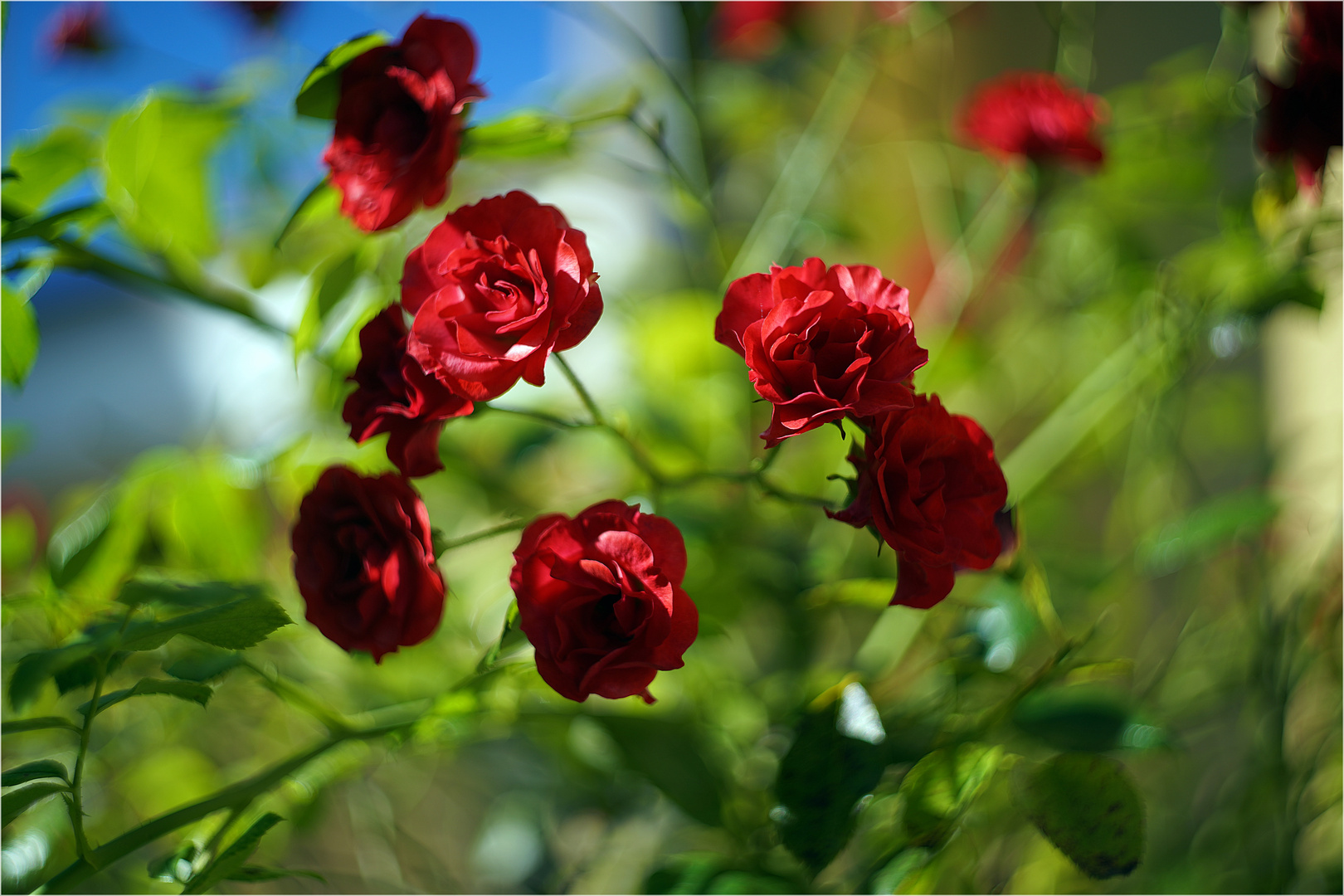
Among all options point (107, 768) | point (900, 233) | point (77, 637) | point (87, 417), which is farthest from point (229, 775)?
point (87, 417)

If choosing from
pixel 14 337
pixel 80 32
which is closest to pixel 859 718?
pixel 14 337

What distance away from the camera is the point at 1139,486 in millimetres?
558

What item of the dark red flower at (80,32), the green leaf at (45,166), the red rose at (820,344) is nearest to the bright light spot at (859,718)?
the red rose at (820,344)

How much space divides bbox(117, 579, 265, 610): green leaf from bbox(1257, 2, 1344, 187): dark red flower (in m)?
0.38

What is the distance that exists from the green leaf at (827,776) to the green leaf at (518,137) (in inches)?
7.7

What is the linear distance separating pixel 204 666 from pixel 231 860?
6 centimetres

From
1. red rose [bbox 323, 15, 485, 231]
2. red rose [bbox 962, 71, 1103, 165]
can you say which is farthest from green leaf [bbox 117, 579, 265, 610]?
red rose [bbox 962, 71, 1103, 165]

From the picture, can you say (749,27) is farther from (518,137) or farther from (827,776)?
(827,776)

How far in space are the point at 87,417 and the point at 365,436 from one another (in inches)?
46.6

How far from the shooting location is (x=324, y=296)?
0.28 metres

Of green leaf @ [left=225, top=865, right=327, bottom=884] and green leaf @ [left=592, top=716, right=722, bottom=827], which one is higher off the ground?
green leaf @ [left=225, top=865, right=327, bottom=884]

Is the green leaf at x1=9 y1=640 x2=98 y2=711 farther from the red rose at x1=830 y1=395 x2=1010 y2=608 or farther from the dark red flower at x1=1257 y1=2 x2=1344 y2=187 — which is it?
the dark red flower at x1=1257 y1=2 x2=1344 y2=187

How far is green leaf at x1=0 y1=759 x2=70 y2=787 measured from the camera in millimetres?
216

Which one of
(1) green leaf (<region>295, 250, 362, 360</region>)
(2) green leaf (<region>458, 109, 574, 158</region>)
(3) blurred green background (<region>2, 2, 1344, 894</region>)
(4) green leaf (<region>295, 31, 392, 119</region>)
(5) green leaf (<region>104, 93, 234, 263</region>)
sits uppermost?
(4) green leaf (<region>295, 31, 392, 119</region>)
